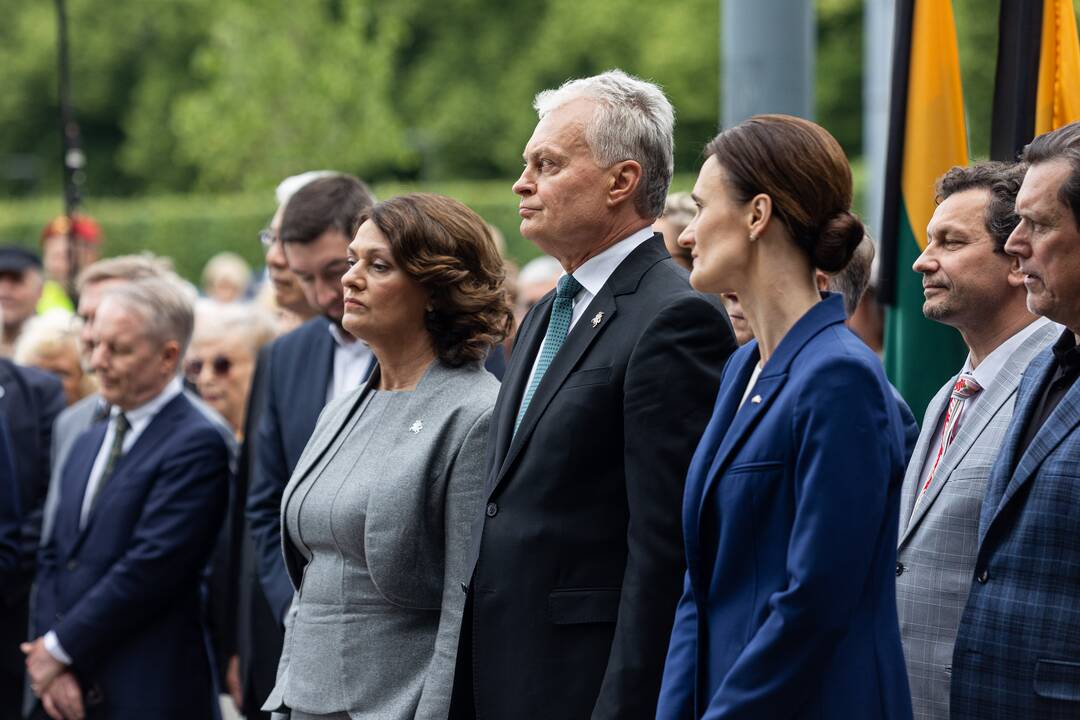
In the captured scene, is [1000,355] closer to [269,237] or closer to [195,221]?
[269,237]

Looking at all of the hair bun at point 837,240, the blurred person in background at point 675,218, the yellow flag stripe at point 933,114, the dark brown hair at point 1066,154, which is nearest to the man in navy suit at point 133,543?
the blurred person in background at point 675,218

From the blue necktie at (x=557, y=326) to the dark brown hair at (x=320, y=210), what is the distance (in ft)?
5.45

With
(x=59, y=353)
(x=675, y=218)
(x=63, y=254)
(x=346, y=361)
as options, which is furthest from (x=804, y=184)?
(x=63, y=254)

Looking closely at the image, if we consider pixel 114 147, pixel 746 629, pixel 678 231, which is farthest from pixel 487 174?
pixel 746 629

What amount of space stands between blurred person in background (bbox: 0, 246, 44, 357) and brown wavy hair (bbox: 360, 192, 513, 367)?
6052 mm

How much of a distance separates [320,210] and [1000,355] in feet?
8.64

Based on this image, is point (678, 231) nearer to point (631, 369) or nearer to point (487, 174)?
point (631, 369)

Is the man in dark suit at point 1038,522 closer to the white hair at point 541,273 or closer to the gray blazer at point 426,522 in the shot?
the gray blazer at point 426,522

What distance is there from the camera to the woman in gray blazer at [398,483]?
4102 millimetres

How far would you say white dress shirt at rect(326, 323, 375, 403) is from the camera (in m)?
5.46

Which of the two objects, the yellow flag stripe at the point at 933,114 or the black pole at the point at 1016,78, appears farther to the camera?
the yellow flag stripe at the point at 933,114

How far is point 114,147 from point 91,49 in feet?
9.80

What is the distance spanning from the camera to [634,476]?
3.57 metres

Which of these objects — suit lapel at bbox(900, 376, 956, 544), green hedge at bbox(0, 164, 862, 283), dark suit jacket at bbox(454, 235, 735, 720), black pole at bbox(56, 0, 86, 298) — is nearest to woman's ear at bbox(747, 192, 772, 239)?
dark suit jacket at bbox(454, 235, 735, 720)
